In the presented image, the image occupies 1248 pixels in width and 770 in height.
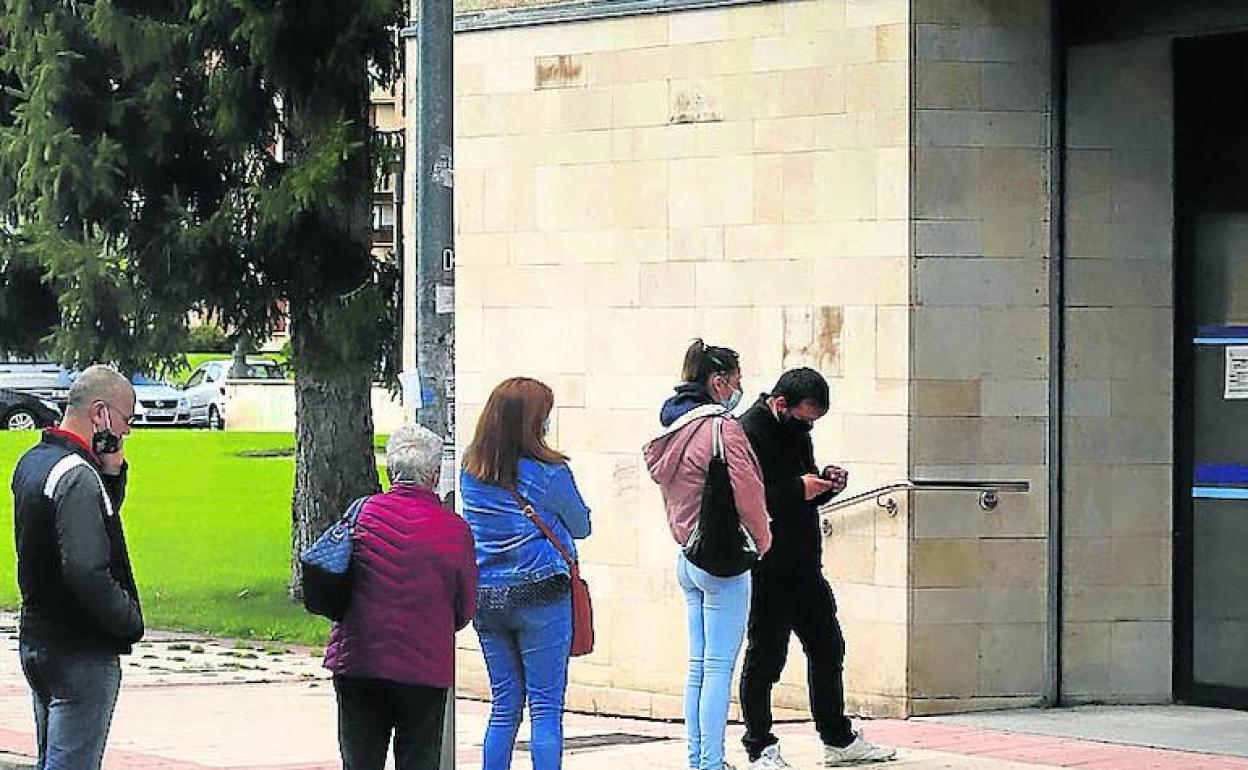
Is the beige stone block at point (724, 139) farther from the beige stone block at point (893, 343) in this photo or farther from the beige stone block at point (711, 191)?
the beige stone block at point (893, 343)

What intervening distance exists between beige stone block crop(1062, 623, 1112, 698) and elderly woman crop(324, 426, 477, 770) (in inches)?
203

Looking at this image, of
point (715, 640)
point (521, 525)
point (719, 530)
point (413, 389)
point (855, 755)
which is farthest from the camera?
point (855, 755)

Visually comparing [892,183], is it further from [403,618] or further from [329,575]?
[329,575]

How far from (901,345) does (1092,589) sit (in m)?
1.68

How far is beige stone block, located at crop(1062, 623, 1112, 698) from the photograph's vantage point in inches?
471

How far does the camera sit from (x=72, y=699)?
7438mm

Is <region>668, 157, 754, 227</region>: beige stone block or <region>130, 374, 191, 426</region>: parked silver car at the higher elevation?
<region>668, 157, 754, 227</region>: beige stone block

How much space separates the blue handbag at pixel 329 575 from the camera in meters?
7.43

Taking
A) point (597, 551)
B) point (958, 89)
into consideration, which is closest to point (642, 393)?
point (597, 551)

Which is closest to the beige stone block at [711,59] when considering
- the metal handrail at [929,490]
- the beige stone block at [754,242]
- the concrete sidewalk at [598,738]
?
the beige stone block at [754,242]

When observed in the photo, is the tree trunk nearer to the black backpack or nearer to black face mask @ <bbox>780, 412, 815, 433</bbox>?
black face mask @ <bbox>780, 412, 815, 433</bbox>

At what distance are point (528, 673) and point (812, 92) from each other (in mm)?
4522

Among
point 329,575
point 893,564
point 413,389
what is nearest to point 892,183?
point 893,564

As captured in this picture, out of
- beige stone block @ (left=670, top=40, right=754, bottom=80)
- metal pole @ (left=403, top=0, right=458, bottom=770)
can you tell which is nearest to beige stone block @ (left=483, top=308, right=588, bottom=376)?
beige stone block @ (left=670, top=40, right=754, bottom=80)
